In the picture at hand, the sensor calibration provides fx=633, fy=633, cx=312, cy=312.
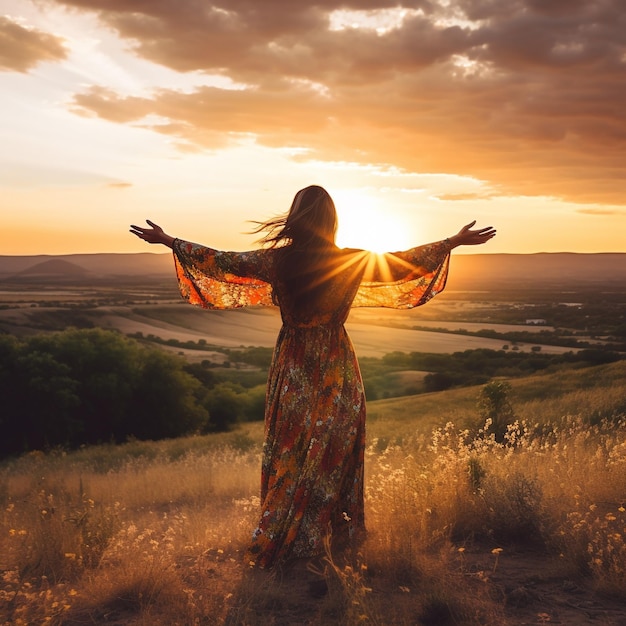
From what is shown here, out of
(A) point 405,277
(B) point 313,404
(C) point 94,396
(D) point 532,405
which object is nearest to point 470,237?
(A) point 405,277

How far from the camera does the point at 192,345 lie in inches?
2813

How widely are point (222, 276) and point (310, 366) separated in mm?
912

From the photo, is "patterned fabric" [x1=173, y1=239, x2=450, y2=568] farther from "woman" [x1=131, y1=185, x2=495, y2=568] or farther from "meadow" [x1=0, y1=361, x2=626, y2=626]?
"meadow" [x1=0, y1=361, x2=626, y2=626]

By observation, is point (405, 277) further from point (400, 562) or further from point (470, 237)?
point (400, 562)

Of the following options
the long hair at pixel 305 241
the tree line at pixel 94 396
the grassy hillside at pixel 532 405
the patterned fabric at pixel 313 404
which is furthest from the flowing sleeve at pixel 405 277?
the tree line at pixel 94 396

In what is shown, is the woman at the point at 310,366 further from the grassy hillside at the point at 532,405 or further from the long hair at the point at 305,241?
Result: the grassy hillside at the point at 532,405

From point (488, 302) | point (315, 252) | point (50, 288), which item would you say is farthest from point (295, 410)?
point (50, 288)

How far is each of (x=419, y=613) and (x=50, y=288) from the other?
171767 mm

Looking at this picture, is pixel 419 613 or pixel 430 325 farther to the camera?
pixel 430 325

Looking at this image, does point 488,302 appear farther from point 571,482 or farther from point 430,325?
point 571,482

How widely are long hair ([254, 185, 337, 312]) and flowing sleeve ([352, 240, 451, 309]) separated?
1.44 ft

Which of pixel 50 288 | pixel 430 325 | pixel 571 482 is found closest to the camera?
pixel 571 482

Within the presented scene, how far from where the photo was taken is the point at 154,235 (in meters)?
4.66

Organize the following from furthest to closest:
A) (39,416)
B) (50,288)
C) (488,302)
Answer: (50,288)
(488,302)
(39,416)
